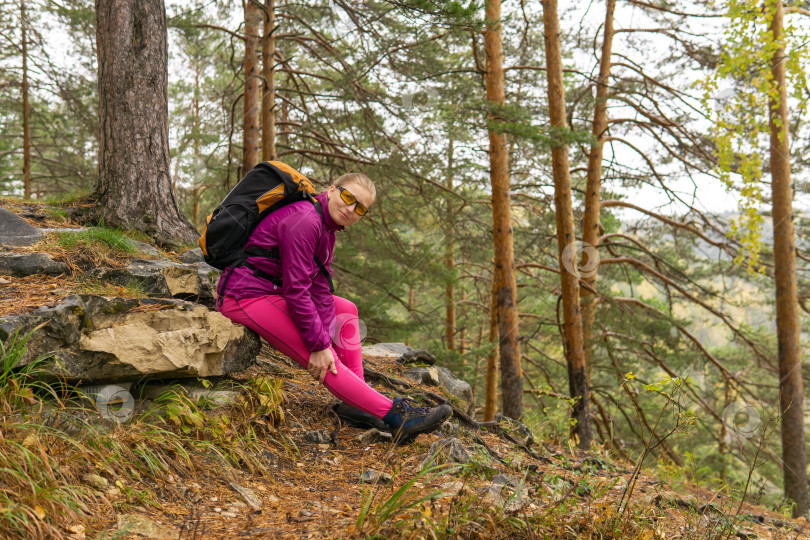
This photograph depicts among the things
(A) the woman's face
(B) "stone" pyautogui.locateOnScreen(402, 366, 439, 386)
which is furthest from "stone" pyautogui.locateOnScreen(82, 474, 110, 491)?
(B) "stone" pyautogui.locateOnScreen(402, 366, 439, 386)

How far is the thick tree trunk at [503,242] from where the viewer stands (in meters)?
8.09

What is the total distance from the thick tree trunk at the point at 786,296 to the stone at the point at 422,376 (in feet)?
19.8

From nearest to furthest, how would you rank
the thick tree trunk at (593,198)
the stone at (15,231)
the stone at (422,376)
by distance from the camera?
the stone at (15,231) < the stone at (422,376) < the thick tree trunk at (593,198)

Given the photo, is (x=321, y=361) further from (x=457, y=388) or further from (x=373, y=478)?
(x=457, y=388)

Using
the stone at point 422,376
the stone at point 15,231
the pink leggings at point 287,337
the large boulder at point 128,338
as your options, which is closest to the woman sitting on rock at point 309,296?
the pink leggings at point 287,337

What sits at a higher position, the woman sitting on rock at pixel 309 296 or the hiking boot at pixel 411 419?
the woman sitting on rock at pixel 309 296

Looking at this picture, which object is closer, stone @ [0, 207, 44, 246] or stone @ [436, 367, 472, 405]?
stone @ [0, 207, 44, 246]

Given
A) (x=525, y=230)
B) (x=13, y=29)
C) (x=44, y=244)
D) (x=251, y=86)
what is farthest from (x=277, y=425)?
(x=13, y=29)

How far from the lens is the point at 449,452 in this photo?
3230 millimetres

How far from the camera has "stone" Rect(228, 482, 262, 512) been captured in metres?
2.61

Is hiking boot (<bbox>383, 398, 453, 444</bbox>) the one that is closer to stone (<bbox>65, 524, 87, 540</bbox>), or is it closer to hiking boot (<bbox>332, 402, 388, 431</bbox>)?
hiking boot (<bbox>332, 402, 388, 431</bbox>)

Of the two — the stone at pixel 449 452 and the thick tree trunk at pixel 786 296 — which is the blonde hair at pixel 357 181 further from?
the thick tree trunk at pixel 786 296

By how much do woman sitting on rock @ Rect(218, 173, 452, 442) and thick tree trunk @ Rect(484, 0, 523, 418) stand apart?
4882 millimetres

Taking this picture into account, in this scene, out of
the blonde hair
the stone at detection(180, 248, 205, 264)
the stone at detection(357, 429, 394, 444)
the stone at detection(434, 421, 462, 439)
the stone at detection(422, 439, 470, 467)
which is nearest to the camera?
the stone at detection(422, 439, 470, 467)
